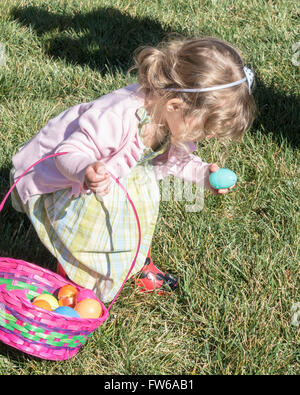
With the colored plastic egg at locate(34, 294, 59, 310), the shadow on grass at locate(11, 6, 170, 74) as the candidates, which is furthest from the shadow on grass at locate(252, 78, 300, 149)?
the colored plastic egg at locate(34, 294, 59, 310)

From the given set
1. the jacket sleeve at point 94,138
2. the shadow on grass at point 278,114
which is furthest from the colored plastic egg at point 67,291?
the shadow on grass at point 278,114

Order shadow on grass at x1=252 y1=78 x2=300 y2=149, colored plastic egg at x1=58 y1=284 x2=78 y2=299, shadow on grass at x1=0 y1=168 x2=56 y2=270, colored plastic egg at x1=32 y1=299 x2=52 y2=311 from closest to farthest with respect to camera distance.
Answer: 1. colored plastic egg at x1=32 y1=299 x2=52 y2=311
2. colored plastic egg at x1=58 y1=284 x2=78 y2=299
3. shadow on grass at x1=0 y1=168 x2=56 y2=270
4. shadow on grass at x1=252 y1=78 x2=300 y2=149

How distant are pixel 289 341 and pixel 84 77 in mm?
1869

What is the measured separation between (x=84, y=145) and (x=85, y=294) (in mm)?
528

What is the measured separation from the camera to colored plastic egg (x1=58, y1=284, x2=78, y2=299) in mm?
2049

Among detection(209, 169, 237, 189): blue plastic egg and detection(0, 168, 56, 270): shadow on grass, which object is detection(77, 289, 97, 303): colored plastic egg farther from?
detection(209, 169, 237, 189): blue plastic egg

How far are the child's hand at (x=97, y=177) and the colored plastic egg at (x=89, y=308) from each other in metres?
0.46

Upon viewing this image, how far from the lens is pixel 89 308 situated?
76.0 inches

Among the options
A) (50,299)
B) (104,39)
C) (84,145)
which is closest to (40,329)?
(50,299)

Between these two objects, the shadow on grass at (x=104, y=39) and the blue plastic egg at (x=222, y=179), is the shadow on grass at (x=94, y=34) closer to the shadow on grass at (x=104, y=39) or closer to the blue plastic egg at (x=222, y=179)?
the shadow on grass at (x=104, y=39)

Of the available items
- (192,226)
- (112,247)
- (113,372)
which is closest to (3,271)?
(112,247)

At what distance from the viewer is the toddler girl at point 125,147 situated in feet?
6.11

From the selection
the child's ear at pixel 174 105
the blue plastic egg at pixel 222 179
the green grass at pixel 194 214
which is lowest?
the green grass at pixel 194 214

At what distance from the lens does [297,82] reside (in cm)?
321
